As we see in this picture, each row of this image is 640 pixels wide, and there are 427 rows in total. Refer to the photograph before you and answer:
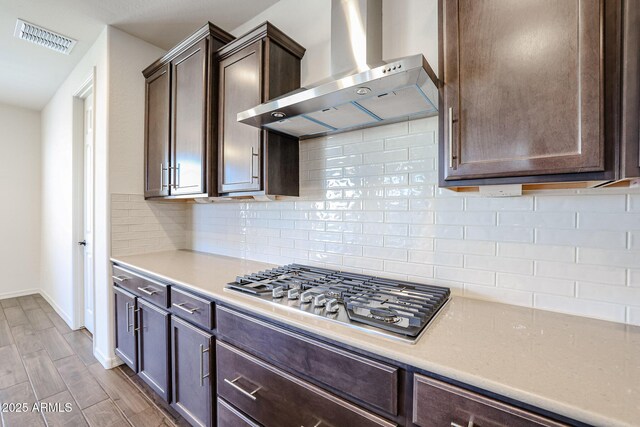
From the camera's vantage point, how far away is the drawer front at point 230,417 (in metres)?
1.29

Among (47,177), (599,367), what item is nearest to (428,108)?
(599,367)

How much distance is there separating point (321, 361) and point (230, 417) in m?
0.72

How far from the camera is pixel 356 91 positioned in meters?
1.16

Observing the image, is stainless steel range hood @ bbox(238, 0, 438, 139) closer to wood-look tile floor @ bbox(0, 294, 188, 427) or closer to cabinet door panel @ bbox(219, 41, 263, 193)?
cabinet door panel @ bbox(219, 41, 263, 193)

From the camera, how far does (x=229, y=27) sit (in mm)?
2412

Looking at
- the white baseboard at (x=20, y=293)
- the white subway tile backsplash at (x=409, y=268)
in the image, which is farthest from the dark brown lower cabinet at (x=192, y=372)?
the white baseboard at (x=20, y=293)

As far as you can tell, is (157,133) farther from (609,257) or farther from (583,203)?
(609,257)

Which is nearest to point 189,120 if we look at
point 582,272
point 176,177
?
point 176,177

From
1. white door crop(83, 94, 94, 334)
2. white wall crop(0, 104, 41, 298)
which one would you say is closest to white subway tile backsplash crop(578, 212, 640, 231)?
white door crop(83, 94, 94, 334)

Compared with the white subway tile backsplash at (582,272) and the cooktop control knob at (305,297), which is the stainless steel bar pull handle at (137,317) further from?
the white subway tile backsplash at (582,272)

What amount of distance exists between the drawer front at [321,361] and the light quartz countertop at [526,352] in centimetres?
6

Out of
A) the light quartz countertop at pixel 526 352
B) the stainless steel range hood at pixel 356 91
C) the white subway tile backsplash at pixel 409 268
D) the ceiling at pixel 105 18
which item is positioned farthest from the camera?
the ceiling at pixel 105 18

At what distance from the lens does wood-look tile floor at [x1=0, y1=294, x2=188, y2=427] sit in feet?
5.98

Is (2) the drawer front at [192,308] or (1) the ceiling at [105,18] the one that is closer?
(2) the drawer front at [192,308]
